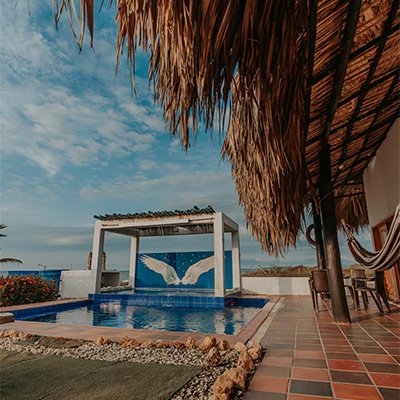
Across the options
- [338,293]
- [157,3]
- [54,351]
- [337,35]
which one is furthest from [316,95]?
[54,351]

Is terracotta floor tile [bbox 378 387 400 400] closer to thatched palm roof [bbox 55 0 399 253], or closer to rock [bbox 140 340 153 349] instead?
thatched palm roof [bbox 55 0 399 253]

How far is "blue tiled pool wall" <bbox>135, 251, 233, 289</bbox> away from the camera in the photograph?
10.4m

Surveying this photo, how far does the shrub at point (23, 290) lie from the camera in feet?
21.4

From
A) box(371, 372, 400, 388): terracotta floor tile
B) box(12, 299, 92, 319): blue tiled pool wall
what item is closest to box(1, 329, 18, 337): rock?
box(12, 299, 92, 319): blue tiled pool wall

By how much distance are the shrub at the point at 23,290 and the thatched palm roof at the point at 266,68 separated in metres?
6.38

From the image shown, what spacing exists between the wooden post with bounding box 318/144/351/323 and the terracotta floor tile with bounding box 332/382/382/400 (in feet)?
7.50

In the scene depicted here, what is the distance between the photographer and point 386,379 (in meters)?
1.92

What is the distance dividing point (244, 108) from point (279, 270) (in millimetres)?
10060

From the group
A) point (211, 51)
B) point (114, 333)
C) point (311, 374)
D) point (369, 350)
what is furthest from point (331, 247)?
point (211, 51)

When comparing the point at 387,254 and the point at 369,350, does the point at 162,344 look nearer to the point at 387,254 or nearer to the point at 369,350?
the point at 369,350

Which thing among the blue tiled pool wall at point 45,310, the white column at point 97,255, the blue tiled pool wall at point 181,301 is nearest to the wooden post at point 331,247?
the blue tiled pool wall at point 181,301

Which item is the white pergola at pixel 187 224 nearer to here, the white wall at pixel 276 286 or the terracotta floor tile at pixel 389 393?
the white wall at pixel 276 286

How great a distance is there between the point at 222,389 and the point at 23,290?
23.5 feet

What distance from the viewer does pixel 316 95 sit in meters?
3.03
